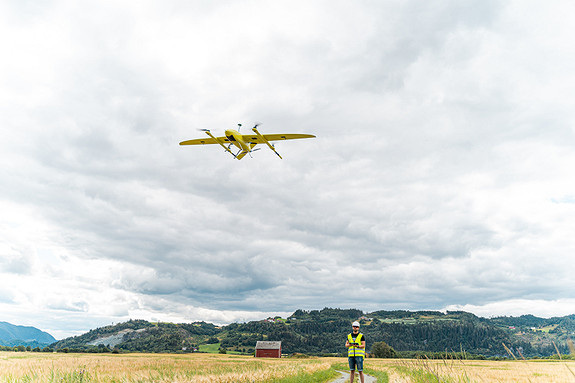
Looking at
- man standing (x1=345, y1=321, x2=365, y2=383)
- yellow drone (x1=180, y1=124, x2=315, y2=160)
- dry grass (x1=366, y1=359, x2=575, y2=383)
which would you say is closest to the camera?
dry grass (x1=366, y1=359, x2=575, y2=383)

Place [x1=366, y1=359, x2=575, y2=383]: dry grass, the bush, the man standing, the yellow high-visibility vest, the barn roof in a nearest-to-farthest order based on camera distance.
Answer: [x1=366, y1=359, x2=575, y2=383]: dry grass
the man standing
the yellow high-visibility vest
the bush
the barn roof

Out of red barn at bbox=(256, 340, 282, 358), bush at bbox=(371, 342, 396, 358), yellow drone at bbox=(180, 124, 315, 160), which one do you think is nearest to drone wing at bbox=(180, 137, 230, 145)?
yellow drone at bbox=(180, 124, 315, 160)

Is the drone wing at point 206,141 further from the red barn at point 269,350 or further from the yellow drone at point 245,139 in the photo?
the red barn at point 269,350

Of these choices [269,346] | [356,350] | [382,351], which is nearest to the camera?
[356,350]

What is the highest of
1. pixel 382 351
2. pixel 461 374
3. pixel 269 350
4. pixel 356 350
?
pixel 356 350

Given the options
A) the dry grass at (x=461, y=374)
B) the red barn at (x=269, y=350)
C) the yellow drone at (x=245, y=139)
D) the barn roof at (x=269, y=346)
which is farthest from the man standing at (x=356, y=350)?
the barn roof at (x=269, y=346)

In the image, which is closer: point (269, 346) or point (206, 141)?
point (206, 141)

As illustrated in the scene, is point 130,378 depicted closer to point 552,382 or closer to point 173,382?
point 173,382

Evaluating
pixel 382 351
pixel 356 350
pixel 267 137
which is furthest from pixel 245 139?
pixel 382 351

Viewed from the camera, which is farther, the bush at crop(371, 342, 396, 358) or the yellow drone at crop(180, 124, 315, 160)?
the bush at crop(371, 342, 396, 358)

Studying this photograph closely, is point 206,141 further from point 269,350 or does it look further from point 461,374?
point 269,350

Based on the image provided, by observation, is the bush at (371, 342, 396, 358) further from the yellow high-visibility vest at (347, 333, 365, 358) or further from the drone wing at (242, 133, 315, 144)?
the yellow high-visibility vest at (347, 333, 365, 358)

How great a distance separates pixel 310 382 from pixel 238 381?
24.0ft

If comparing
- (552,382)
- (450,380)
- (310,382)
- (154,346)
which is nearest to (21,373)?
(310,382)
